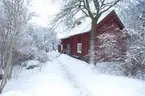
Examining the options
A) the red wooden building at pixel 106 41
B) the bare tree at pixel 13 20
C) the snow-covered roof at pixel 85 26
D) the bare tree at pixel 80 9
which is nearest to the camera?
the bare tree at pixel 13 20

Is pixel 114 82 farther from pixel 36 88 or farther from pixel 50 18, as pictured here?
pixel 50 18

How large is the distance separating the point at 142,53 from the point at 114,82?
2.69 m

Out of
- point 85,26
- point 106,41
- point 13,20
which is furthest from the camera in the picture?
point 85,26

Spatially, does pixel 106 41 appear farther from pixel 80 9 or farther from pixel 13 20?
pixel 13 20

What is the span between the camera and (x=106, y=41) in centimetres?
1628

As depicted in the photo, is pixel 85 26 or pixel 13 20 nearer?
pixel 13 20

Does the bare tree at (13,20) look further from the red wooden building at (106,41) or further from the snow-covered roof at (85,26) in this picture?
the snow-covered roof at (85,26)

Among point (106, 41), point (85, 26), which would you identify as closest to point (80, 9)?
point (106, 41)

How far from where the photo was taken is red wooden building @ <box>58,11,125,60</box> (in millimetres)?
14789

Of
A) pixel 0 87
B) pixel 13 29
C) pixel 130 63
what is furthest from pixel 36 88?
pixel 130 63

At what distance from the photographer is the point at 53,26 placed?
62.3 feet

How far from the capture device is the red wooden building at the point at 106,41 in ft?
48.5

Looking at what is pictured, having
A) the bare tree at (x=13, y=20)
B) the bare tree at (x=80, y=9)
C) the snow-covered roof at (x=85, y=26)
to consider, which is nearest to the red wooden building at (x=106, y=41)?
the snow-covered roof at (x=85, y=26)

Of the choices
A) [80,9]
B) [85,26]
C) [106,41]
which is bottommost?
[106,41]
